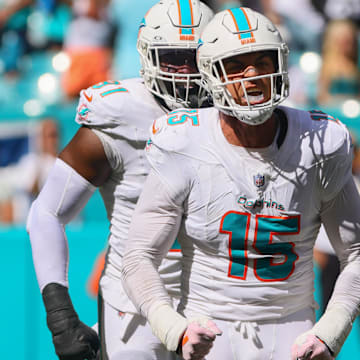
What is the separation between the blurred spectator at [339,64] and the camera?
5.34 m

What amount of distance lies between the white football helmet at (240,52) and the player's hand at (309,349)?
1.80 feet

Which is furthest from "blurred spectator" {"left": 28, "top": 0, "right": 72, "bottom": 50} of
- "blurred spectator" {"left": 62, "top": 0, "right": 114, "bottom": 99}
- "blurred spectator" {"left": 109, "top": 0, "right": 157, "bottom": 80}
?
"blurred spectator" {"left": 109, "top": 0, "right": 157, "bottom": 80}

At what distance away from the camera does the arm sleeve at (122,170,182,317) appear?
182cm

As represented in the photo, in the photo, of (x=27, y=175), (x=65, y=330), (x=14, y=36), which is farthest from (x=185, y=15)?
(x=14, y=36)

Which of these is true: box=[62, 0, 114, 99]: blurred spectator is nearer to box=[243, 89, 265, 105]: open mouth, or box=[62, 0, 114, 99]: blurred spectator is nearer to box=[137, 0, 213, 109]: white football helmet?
box=[137, 0, 213, 109]: white football helmet

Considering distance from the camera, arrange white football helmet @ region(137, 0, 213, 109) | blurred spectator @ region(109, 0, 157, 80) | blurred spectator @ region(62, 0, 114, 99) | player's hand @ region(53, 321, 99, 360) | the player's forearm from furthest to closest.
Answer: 1. blurred spectator @ region(109, 0, 157, 80)
2. blurred spectator @ region(62, 0, 114, 99)
3. white football helmet @ region(137, 0, 213, 109)
4. player's hand @ region(53, 321, 99, 360)
5. the player's forearm

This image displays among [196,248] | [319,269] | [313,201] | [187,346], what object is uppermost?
[313,201]

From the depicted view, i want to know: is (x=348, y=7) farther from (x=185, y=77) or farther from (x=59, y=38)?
(x=185, y=77)

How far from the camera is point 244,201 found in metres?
1.85

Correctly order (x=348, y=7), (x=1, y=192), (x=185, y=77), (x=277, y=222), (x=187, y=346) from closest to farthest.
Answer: (x=187, y=346)
(x=277, y=222)
(x=185, y=77)
(x=1, y=192)
(x=348, y=7)

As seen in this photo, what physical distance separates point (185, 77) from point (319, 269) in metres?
1.80

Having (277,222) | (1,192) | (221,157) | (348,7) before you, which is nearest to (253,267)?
(277,222)

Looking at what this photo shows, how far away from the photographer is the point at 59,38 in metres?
6.43

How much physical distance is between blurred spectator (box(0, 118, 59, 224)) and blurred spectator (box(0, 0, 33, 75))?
1.72 m
